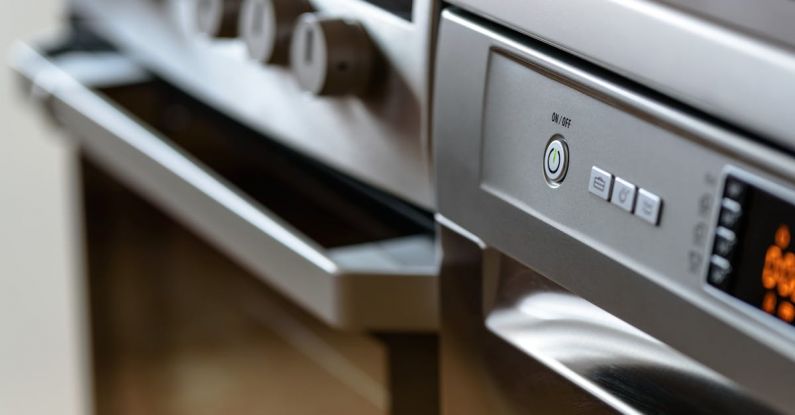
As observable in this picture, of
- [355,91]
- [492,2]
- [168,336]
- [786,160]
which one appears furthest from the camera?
[168,336]

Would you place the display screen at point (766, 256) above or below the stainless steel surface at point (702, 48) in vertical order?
below

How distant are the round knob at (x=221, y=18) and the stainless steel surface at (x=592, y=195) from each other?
0.60 ft

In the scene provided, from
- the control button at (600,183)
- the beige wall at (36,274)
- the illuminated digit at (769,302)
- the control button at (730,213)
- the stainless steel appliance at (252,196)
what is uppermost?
the control button at (730,213)

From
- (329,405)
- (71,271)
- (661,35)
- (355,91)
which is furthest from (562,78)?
(71,271)

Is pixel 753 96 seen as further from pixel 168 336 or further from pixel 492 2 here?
pixel 168 336

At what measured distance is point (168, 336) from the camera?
0.83 metres

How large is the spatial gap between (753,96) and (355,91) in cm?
24

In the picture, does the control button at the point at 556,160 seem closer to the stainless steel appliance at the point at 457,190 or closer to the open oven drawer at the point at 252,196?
the stainless steel appliance at the point at 457,190

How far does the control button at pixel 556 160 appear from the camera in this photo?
402 millimetres

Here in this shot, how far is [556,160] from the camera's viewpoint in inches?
16.0

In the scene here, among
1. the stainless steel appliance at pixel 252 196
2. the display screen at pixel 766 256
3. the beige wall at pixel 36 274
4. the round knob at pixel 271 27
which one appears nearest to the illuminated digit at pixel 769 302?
the display screen at pixel 766 256

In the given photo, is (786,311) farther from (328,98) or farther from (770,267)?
(328,98)

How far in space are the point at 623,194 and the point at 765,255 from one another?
56 mm

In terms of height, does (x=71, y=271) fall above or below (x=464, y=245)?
below
